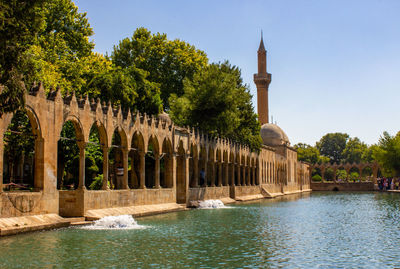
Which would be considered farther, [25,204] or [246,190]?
[246,190]

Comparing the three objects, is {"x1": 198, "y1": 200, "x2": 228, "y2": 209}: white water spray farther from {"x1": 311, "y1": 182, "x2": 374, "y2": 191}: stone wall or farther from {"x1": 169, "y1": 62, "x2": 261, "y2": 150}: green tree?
{"x1": 311, "y1": 182, "x2": 374, "y2": 191}: stone wall

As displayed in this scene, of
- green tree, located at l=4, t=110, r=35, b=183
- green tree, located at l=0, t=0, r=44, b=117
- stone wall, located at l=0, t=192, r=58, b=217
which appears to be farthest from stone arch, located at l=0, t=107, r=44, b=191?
green tree, located at l=0, t=0, r=44, b=117

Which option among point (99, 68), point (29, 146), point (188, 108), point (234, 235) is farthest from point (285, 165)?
point (234, 235)

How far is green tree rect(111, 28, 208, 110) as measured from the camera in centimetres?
5203

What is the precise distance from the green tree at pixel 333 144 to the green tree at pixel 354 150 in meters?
2.30

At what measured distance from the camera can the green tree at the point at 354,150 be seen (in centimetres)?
13038

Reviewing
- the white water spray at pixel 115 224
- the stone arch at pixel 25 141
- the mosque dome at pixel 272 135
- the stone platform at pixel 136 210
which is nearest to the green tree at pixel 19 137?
the stone arch at pixel 25 141

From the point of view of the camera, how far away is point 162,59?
173 ft

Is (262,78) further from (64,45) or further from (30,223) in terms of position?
(30,223)

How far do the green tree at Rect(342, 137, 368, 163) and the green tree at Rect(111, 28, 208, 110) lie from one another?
286 ft

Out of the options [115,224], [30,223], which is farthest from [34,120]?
[115,224]

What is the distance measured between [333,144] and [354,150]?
1118 centimetres

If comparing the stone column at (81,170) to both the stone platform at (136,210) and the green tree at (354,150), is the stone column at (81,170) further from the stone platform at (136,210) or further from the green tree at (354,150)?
the green tree at (354,150)

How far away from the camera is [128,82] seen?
115 ft
